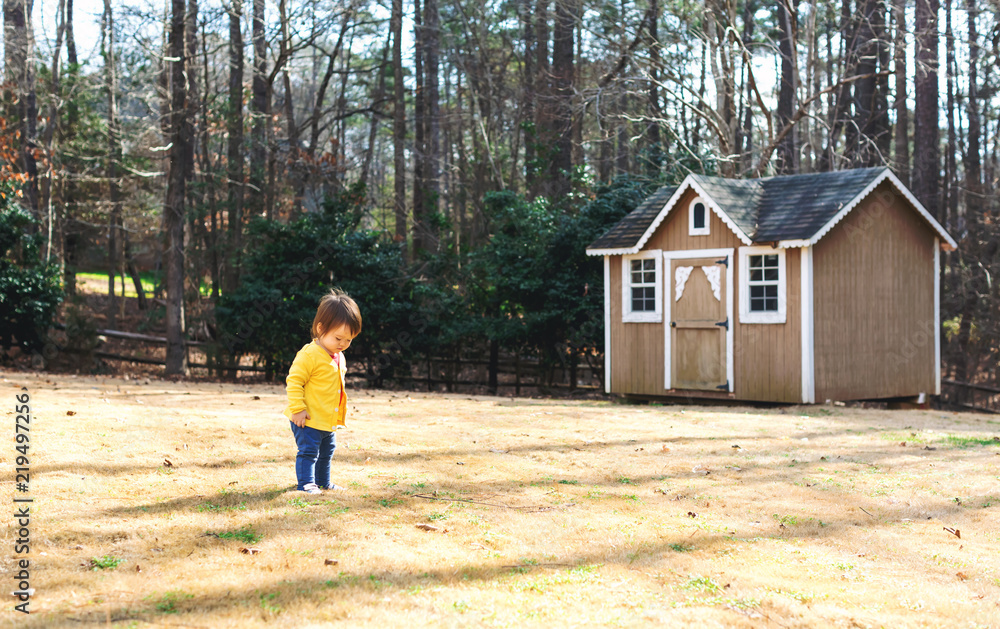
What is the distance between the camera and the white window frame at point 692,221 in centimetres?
1570

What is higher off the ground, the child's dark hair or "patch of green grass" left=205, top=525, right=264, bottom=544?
the child's dark hair

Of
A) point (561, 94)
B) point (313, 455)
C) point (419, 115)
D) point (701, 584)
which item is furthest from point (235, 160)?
point (701, 584)

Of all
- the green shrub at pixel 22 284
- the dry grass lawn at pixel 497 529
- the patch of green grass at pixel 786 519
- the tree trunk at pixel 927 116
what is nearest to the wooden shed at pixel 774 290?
the dry grass lawn at pixel 497 529

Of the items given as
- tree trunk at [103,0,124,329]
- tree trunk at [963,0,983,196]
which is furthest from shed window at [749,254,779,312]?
tree trunk at [103,0,124,329]

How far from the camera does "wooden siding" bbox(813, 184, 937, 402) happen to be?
15125 millimetres

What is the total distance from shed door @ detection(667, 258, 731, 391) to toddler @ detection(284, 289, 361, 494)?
427 inches

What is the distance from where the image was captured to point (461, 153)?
2916 cm

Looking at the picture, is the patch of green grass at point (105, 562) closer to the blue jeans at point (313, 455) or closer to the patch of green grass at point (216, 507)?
the patch of green grass at point (216, 507)

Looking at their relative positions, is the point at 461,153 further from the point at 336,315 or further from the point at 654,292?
the point at 336,315

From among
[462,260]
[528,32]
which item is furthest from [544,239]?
[528,32]

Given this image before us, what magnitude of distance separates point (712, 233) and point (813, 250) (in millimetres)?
1755

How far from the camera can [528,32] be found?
28.7 m

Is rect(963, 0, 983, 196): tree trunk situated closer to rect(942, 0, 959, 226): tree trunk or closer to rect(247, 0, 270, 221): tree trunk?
rect(942, 0, 959, 226): tree trunk

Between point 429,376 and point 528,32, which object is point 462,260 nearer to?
point 429,376
